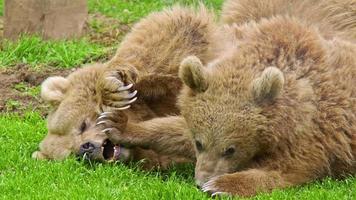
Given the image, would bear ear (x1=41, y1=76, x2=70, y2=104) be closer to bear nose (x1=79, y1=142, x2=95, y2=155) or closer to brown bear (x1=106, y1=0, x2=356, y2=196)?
bear nose (x1=79, y1=142, x2=95, y2=155)

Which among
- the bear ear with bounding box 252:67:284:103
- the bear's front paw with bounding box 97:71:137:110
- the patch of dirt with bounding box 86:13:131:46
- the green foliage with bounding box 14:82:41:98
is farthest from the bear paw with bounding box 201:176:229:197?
the patch of dirt with bounding box 86:13:131:46

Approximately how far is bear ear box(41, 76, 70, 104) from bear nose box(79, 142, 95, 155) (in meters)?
0.63

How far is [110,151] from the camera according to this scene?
26.1ft

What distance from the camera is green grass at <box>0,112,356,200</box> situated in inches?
273

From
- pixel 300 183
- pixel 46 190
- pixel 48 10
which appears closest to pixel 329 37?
pixel 300 183

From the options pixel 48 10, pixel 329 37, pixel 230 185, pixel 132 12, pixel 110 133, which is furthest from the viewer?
pixel 132 12

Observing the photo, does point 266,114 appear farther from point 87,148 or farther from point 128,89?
point 87,148

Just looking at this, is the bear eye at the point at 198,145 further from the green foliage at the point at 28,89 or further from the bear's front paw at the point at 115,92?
the green foliage at the point at 28,89

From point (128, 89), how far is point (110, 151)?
518mm

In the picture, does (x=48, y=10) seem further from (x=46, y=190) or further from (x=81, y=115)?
(x=46, y=190)

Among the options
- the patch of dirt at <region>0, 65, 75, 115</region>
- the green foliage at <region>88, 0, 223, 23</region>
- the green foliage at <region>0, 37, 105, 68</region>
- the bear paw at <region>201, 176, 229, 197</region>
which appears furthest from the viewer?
the green foliage at <region>88, 0, 223, 23</region>

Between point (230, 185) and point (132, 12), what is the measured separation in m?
6.61

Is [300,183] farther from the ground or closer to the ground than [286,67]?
closer to the ground

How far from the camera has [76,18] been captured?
11.8 meters
